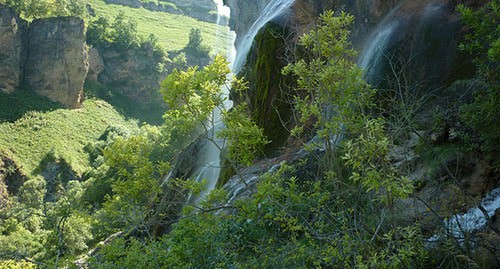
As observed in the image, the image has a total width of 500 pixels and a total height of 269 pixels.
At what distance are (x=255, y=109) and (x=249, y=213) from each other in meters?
6.94

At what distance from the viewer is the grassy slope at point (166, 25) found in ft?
325

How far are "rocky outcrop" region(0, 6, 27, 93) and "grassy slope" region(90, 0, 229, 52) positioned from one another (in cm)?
3468

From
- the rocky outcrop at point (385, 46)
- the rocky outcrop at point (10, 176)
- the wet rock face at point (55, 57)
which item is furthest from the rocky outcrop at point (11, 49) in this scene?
the rocky outcrop at point (385, 46)

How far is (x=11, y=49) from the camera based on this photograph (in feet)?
193

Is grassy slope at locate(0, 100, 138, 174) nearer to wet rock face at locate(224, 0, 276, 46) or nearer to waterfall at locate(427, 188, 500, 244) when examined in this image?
wet rock face at locate(224, 0, 276, 46)

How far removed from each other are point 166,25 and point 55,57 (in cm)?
5137

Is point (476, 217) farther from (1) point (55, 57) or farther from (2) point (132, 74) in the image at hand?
(2) point (132, 74)

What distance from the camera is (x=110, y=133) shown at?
63.2m

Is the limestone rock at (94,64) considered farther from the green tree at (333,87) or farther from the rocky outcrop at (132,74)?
the green tree at (333,87)

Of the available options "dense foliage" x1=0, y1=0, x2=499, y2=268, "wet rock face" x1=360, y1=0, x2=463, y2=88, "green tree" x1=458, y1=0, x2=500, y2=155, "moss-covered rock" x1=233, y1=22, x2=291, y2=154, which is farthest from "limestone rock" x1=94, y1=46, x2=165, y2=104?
"green tree" x1=458, y1=0, x2=500, y2=155

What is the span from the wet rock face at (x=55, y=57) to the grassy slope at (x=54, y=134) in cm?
371

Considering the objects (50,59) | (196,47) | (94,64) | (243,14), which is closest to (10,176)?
(50,59)

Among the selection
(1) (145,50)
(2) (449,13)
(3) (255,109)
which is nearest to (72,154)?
(1) (145,50)

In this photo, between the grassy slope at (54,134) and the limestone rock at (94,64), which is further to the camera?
the limestone rock at (94,64)
